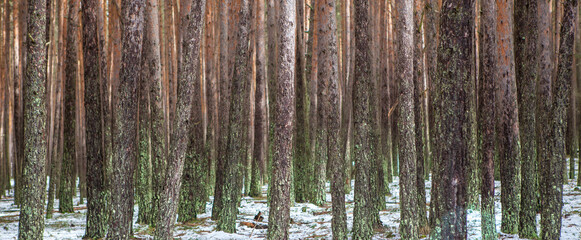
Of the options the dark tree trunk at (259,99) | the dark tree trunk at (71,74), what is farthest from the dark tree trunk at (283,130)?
the dark tree trunk at (259,99)

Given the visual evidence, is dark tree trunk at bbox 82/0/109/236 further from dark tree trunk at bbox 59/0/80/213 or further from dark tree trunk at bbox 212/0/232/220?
dark tree trunk at bbox 212/0/232/220

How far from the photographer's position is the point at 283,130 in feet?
20.0

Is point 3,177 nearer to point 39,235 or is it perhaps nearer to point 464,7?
point 39,235

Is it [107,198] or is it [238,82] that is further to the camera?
[238,82]

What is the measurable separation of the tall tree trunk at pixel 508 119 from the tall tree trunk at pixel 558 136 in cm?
110

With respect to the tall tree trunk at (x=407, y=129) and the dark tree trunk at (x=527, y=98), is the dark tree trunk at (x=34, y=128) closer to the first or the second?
the tall tree trunk at (x=407, y=129)

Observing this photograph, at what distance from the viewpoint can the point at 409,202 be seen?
6.46 meters

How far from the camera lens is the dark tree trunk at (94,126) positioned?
7.40 m

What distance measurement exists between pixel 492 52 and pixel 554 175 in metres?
1.96

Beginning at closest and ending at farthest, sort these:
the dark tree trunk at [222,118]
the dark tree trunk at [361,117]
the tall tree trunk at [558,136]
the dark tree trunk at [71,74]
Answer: the tall tree trunk at [558,136] < the dark tree trunk at [361,117] < the dark tree trunk at [222,118] < the dark tree trunk at [71,74]

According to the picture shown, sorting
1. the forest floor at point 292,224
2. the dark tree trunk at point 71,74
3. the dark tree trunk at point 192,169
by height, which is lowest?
the forest floor at point 292,224

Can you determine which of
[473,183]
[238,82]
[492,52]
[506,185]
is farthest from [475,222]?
[238,82]

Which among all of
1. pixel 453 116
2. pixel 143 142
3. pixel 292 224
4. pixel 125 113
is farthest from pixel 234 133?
pixel 453 116

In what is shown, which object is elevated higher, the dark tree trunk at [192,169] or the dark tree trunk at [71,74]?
the dark tree trunk at [71,74]
